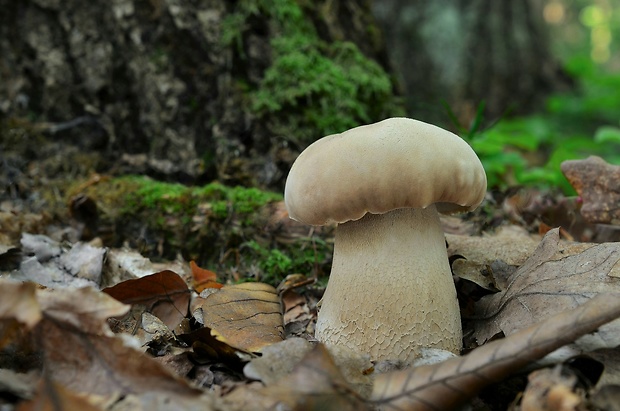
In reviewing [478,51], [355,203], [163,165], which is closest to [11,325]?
[355,203]

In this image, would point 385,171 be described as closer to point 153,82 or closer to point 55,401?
point 55,401

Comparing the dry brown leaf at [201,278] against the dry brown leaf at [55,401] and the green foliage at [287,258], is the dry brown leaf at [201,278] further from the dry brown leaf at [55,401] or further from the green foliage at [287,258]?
the dry brown leaf at [55,401]

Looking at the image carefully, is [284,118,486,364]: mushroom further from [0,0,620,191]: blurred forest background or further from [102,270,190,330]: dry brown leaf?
[0,0,620,191]: blurred forest background

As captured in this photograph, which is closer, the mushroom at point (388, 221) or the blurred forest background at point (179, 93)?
the mushroom at point (388, 221)

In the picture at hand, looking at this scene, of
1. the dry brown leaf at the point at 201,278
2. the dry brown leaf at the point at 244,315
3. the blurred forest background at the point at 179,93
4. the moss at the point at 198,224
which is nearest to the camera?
the dry brown leaf at the point at 244,315

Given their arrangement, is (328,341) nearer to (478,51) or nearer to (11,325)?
(11,325)

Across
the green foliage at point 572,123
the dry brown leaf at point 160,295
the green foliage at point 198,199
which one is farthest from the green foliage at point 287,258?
the green foliage at point 572,123

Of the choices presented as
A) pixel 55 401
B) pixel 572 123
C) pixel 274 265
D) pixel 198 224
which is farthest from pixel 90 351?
pixel 572 123
